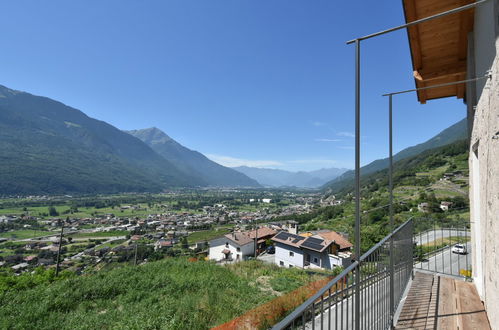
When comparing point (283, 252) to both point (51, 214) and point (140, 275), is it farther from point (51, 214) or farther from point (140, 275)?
A: point (51, 214)

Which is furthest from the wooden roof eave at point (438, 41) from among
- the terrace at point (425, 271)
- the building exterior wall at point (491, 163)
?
the building exterior wall at point (491, 163)

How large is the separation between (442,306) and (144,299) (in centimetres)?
615

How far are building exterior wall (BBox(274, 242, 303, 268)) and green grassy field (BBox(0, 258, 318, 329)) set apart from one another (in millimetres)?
13837

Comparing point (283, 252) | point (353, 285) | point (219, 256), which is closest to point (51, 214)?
point (219, 256)

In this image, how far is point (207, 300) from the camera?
5387 mm

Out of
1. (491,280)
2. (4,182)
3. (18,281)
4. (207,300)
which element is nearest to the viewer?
(491,280)

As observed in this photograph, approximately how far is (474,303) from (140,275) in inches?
328

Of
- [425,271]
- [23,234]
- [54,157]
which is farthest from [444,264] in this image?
[54,157]

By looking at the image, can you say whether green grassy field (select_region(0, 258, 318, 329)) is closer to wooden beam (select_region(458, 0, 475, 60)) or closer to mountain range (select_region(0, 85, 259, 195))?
wooden beam (select_region(458, 0, 475, 60))

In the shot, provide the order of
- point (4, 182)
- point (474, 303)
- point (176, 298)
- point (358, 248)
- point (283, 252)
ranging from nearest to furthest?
point (358, 248)
point (474, 303)
point (176, 298)
point (283, 252)
point (4, 182)

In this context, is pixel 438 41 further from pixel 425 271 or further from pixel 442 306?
pixel 425 271

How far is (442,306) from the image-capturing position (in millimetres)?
2482

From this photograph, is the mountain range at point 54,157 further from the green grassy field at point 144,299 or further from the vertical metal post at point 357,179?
the vertical metal post at point 357,179

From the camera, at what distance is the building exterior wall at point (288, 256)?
67.9 feet
